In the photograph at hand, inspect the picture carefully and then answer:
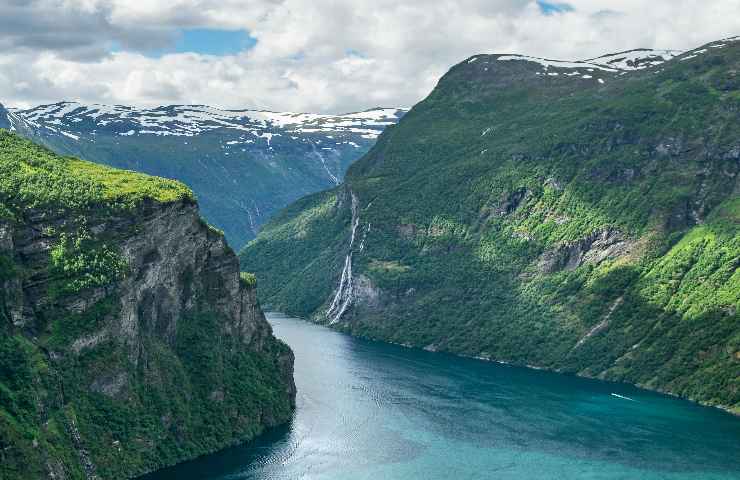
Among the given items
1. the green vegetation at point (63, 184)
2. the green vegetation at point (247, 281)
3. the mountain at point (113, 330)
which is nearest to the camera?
the mountain at point (113, 330)

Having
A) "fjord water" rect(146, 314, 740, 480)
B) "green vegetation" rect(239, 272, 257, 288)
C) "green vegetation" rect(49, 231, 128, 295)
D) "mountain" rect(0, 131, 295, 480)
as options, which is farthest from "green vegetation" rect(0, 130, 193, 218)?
"fjord water" rect(146, 314, 740, 480)

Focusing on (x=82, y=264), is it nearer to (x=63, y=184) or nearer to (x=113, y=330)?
(x=113, y=330)

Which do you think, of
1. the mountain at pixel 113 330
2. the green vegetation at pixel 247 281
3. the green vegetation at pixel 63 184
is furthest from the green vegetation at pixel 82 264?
the green vegetation at pixel 247 281

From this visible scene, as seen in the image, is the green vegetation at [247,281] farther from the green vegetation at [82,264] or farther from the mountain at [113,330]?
the green vegetation at [82,264]

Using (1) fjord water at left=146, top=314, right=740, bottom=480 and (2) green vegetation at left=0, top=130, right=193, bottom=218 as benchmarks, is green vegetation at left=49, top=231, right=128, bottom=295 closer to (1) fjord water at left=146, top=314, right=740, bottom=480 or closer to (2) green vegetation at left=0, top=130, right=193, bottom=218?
(2) green vegetation at left=0, top=130, right=193, bottom=218

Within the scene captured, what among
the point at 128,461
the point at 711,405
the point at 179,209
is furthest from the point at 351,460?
the point at 711,405

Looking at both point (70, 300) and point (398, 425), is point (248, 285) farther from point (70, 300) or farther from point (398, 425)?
point (70, 300)
